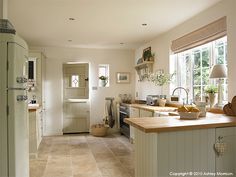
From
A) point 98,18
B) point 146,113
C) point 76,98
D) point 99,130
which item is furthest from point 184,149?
point 76,98

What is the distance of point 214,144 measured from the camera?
6.54 feet

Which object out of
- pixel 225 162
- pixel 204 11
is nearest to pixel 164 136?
pixel 225 162

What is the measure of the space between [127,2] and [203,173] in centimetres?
219

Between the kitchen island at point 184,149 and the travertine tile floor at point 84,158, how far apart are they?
1.30m

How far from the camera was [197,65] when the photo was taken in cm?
366

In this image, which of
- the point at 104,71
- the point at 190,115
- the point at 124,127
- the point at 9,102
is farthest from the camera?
the point at 104,71

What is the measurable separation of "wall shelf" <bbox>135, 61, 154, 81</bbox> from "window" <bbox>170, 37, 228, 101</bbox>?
35.3 inches

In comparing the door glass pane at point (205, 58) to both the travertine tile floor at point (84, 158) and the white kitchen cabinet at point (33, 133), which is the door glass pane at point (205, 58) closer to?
the travertine tile floor at point (84, 158)

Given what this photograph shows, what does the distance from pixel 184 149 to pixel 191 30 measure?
2.29 m

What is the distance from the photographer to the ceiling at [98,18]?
2.95 m

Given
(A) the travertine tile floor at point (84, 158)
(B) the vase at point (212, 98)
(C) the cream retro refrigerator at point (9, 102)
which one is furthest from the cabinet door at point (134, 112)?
(C) the cream retro refrigerator at point (9, 102)

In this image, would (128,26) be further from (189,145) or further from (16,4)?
(189,145)

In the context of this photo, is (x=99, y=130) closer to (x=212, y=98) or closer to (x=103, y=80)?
(x=103, y=80)

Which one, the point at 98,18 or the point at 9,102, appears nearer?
the point at 9,102
